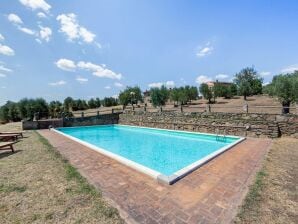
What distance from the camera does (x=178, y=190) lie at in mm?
3984

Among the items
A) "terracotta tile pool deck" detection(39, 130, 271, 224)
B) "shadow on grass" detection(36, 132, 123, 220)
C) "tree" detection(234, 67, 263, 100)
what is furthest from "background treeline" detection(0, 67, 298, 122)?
"shadow on grass" detection(36, 132, 123, 220)

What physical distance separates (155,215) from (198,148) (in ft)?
23.1

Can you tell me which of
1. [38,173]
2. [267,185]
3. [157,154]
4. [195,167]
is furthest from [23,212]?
[157,154]

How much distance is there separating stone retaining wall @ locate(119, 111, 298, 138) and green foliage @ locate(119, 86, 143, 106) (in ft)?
49.0

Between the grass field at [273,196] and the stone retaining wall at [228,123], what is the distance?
4522mm

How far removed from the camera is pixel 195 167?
17.2 feet

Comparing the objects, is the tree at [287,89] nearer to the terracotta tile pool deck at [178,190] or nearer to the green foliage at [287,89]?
the green foliage at [287,89]

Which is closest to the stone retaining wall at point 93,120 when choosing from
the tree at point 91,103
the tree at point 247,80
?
the tree at point 247,80

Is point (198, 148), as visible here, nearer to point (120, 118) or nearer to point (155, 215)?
point (155, 215)

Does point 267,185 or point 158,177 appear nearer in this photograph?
point 267,185

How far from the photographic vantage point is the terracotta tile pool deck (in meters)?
3.10

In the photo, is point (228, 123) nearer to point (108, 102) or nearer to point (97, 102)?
point (97, 102)

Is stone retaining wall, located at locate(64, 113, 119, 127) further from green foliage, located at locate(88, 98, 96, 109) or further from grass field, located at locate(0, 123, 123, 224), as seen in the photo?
green foliage, located at locate(88, 98, 96, 109)

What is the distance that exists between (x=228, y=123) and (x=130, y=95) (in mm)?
22336
